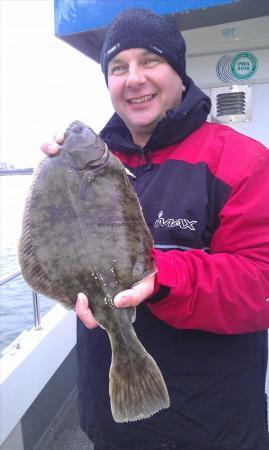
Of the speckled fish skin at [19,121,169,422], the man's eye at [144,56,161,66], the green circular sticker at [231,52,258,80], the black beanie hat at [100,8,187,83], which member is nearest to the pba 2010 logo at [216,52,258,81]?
the green circular sticker at [231,52,258,80]

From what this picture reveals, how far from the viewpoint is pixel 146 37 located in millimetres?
1959

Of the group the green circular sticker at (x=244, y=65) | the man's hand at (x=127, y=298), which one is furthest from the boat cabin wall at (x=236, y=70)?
the man's hand at (x=127, y=298)

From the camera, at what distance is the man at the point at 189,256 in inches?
64.7

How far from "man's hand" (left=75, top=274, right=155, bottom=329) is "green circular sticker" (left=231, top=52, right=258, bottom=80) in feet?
8.41

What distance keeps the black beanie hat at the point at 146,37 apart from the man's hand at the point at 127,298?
1057 mm

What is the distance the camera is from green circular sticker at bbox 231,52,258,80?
3.54 metres

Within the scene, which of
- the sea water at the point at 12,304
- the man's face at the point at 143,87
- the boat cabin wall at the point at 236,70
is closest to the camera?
the man's face at the point at 143,87

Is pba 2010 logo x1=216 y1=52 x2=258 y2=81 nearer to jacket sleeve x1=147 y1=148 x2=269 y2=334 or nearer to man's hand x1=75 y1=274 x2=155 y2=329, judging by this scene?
jacket sleeve x1=147 y1=148 x2=269 y2=334

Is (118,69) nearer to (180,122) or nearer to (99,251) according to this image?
(180,122)

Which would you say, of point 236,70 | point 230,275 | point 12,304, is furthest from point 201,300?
point 12,304

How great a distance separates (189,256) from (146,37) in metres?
1.02

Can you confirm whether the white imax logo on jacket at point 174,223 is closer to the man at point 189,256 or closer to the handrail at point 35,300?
the man at point 189,256

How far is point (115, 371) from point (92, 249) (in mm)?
474

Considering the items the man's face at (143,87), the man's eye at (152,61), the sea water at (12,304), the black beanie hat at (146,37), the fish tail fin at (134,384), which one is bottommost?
the sea water at (12,304)
